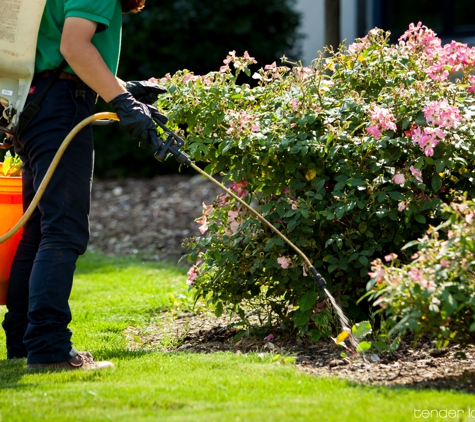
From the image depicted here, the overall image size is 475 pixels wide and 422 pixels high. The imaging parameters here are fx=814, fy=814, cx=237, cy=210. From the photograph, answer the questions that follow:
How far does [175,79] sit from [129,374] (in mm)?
1580

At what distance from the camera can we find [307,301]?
385 cm

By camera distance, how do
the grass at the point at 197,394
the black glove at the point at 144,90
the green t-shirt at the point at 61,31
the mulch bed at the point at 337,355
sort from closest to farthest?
the grass at the point at 197,394 < the mulch bed at the point at 337,355 < the green t-shirt at the point at 61,31 < the black glove at the point at 144,90

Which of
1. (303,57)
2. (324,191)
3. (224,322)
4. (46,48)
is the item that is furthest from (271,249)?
(303,57)

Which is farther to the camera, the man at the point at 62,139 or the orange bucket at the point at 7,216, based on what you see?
the orange bucket at the point at 7,216

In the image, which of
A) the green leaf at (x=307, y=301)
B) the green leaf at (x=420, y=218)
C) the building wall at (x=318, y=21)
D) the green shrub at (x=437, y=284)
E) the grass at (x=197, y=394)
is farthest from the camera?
the building wall at (x=318, y=21)

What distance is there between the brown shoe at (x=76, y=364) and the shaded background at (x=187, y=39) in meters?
6.81

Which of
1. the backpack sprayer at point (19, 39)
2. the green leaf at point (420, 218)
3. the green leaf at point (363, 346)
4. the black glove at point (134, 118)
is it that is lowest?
the green leaf at point (363, 346)

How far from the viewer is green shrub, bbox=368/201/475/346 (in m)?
3.01

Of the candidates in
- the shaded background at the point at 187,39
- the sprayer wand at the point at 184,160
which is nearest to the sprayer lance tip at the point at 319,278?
the sprayer wand at the point at 184,160

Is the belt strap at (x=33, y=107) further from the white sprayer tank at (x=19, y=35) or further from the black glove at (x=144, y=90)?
the black glove at (x=144, y=90)

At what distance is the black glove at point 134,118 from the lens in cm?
349

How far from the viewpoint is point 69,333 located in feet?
11.8

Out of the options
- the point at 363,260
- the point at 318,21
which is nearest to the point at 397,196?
the point at 363,260

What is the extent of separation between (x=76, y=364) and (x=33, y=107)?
1139 millimetres
